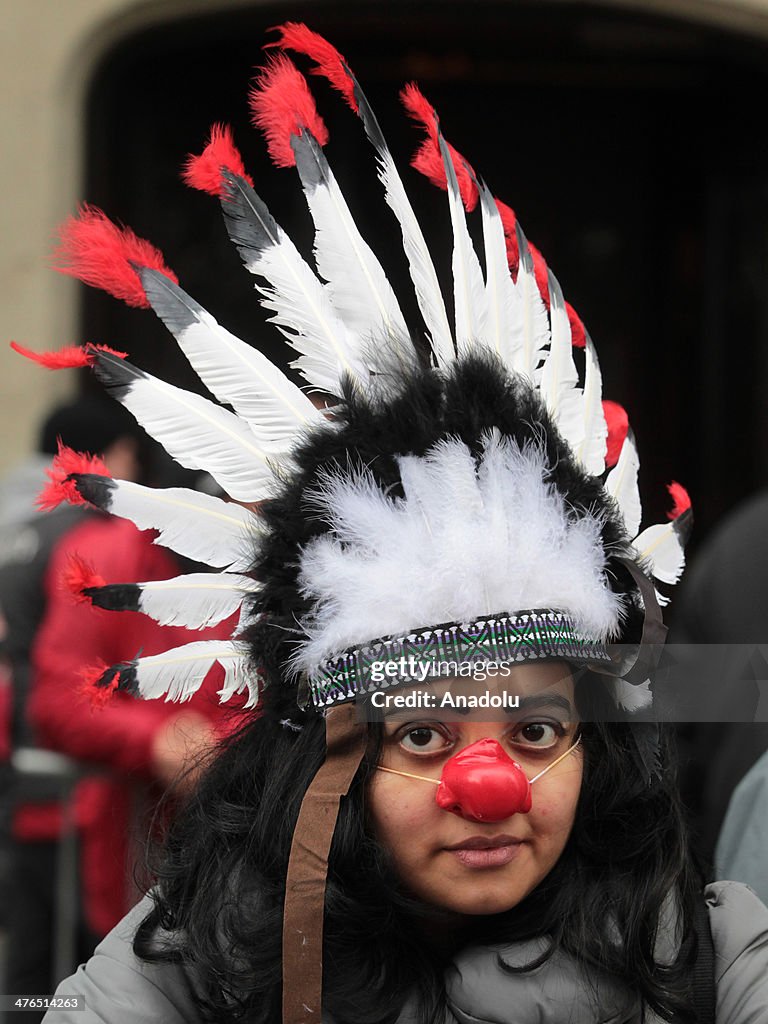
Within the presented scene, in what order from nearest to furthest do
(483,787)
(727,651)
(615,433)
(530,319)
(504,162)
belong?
(483,787) < (530,319) < (615,433) < (727,651) < (504,162)

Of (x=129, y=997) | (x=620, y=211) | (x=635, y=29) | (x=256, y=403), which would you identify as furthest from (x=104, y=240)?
(x=620, y=211)

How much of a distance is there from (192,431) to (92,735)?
4.02 feet

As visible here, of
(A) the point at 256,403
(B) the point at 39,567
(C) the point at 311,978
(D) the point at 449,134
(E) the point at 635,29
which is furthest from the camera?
(D) the point at 449,134

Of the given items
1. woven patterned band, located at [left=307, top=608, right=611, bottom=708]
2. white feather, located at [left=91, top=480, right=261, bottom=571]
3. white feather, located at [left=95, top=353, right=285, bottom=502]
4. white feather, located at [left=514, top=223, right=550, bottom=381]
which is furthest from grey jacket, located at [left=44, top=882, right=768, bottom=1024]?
white feather, located at [left=514, top=223, right=550, bottom=381]

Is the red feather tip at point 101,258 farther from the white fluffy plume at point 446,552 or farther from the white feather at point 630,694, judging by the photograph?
the white feather at point 630,694

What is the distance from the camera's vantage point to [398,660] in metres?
1.52

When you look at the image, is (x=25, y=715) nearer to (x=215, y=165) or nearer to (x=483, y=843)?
(x=215, y=165)

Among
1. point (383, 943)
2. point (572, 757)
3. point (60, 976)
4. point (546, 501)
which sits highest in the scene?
point (546, 501)

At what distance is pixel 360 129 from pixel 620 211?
1.21 m

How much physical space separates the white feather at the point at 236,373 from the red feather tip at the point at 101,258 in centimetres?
2

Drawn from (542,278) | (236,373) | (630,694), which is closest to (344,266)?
(236,373)

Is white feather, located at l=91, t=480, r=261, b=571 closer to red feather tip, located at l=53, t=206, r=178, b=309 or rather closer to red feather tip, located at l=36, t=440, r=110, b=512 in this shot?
red feather tip, located at l=36, t=440, r=110, b=512

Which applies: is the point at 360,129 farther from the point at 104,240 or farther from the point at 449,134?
the point at 104,240

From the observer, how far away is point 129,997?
5.19 ft
